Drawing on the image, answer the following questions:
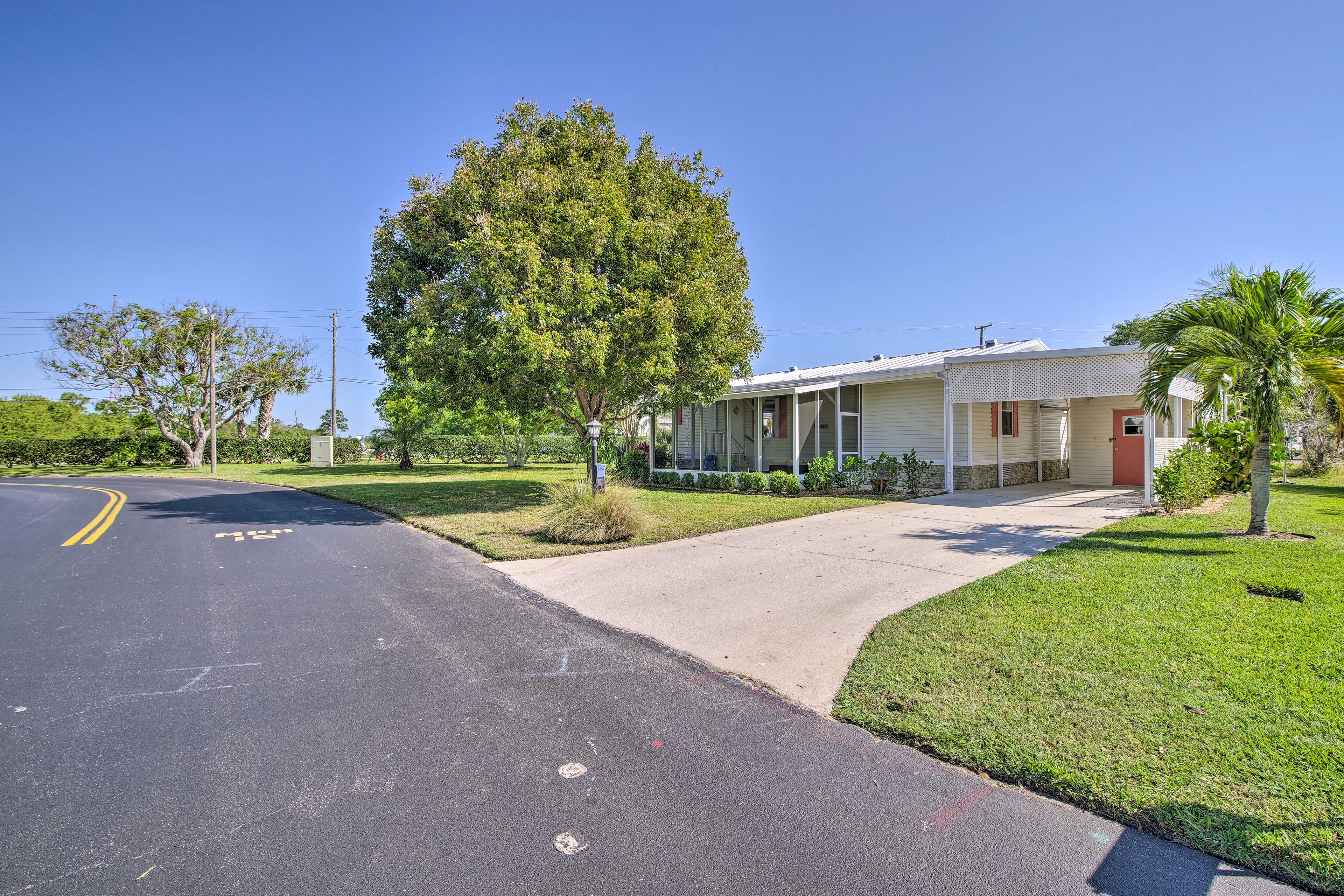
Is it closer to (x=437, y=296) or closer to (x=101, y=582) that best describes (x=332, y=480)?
(x=437, y=296)

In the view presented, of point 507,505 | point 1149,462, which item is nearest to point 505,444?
point 507,505

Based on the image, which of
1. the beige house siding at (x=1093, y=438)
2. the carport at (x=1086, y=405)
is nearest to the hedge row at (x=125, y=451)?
the carport at (x=1086, y=405)

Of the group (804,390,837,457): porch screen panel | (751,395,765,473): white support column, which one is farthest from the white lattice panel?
(751,395,765,473): white support column

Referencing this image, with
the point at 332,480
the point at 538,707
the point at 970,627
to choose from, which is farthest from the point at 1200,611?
the point at 332,480

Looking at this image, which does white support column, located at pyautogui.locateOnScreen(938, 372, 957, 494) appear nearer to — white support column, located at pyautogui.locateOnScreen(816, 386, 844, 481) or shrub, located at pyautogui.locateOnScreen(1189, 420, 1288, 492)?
white support column, located at pyautogui.locateOnScreen(816, 386, 844, 481)

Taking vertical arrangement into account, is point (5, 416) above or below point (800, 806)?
above

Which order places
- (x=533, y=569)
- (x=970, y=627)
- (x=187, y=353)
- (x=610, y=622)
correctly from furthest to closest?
(x=187, y=353) < (x=533, y=569) < (x=610, y=622) < (x=970, y=627)

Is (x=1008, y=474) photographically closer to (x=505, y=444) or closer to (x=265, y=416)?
(x=505, y=444)

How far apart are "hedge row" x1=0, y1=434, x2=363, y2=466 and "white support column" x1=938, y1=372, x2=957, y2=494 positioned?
108 ft

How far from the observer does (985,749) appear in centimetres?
303

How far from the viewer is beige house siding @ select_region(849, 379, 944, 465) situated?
15.0 metres

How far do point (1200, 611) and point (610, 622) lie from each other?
4756 millimetres

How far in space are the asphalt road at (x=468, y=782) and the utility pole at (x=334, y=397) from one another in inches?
Result: 1153

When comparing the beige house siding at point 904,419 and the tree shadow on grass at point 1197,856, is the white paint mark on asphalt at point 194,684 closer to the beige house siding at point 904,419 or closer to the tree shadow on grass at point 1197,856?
the tree shadow on grass at point 1197,856
